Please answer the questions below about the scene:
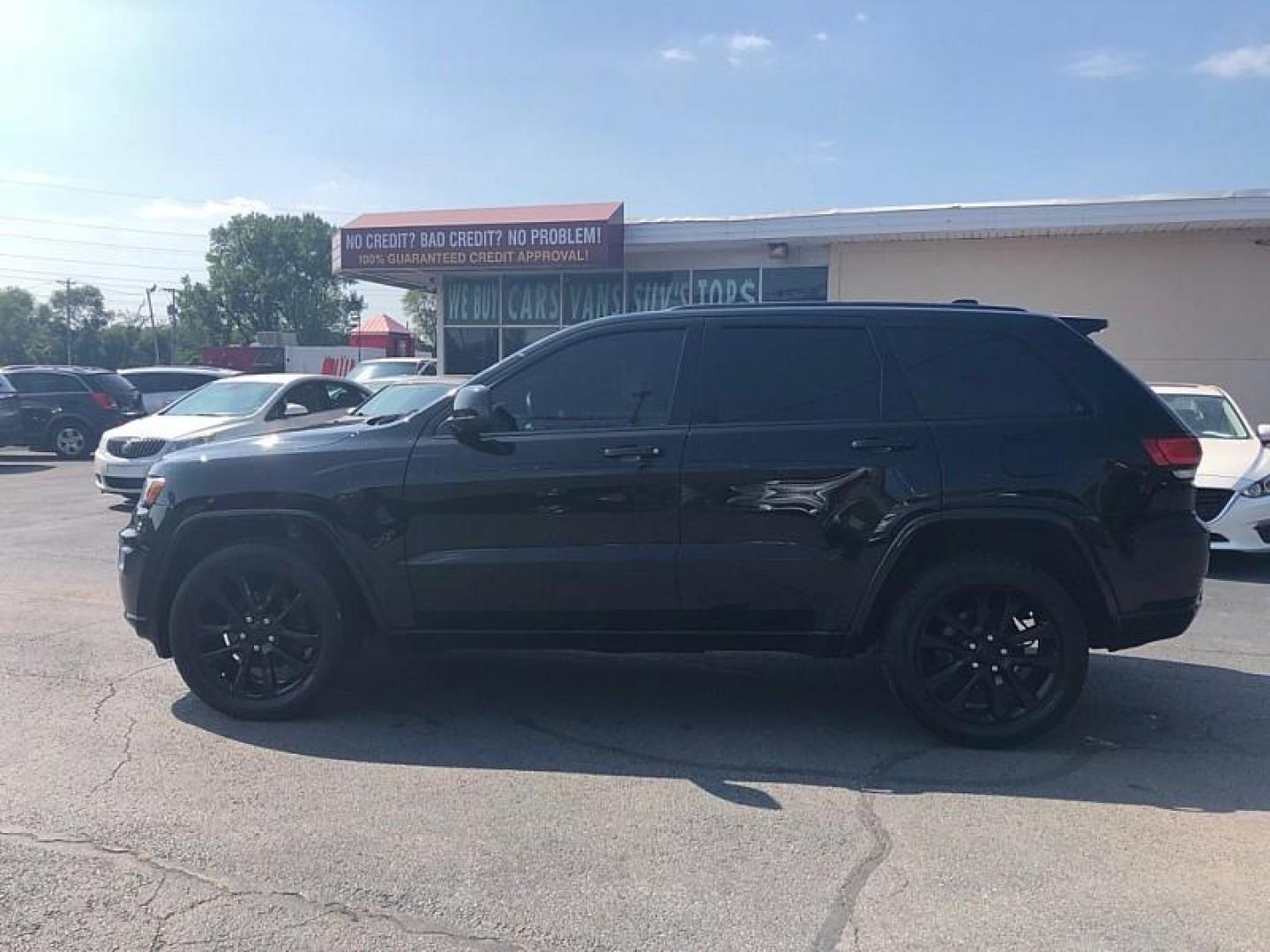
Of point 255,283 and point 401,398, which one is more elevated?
point 255,283

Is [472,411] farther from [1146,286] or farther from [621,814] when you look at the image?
[1146,286]

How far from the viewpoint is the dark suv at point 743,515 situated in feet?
14.9

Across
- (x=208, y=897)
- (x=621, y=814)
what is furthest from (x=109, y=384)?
(x=621, y=814)

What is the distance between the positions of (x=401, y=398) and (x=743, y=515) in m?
7.55

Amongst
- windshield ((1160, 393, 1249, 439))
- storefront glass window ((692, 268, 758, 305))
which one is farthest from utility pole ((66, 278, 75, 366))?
windshield ((1160, 393, 1249, 439))

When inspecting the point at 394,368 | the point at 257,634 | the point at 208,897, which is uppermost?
the point at 394,368

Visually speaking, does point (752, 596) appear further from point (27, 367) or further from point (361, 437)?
point (27, 367)

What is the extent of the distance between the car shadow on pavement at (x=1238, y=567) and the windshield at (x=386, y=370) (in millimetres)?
15372

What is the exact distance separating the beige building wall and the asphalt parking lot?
12356mm

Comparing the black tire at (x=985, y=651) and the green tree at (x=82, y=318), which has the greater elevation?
the green tree at (x=82, y=318)

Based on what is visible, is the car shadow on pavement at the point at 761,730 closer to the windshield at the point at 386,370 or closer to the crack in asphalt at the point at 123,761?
the crack in asphalt at the point at 123,761

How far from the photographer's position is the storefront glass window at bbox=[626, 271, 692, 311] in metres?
19.0

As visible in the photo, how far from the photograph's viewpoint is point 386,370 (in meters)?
21.2

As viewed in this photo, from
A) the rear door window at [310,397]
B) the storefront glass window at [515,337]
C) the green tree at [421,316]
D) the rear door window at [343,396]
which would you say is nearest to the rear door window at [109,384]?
the storefront glass window at [515,337]
